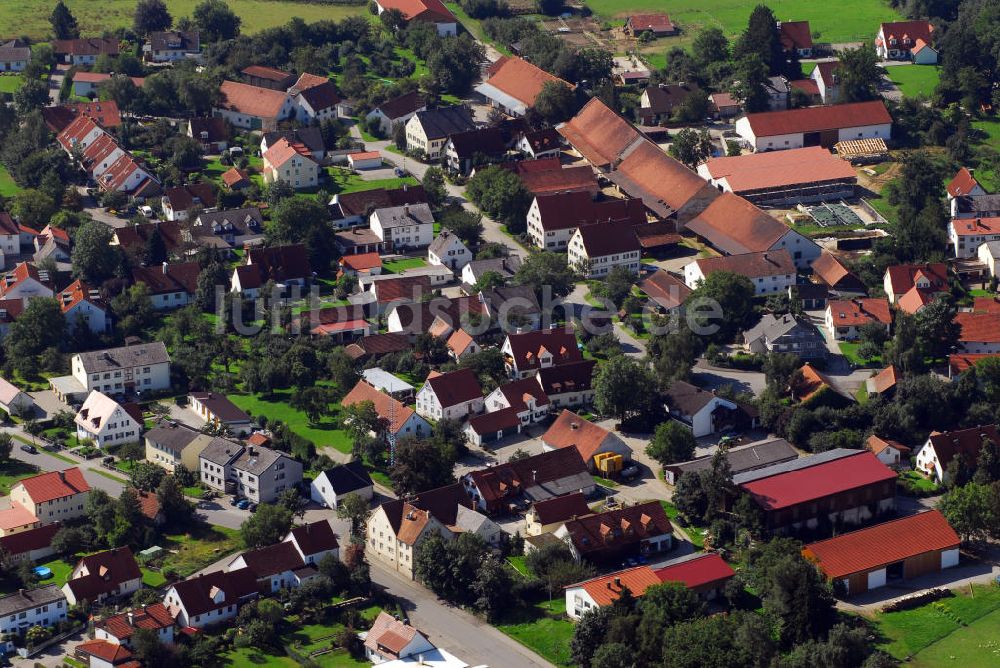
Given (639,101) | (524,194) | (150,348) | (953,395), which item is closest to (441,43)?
(639,101)

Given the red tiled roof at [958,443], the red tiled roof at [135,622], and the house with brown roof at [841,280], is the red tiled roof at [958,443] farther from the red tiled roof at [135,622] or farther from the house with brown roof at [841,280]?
the red tiled roof at [135,622]

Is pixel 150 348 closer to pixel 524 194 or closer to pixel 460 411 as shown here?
pixel 460 411

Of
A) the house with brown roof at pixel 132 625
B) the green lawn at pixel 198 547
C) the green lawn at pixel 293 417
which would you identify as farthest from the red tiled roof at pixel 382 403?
the house with brown roof at pixel 132 625

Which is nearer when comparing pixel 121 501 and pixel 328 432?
pixel 121 501

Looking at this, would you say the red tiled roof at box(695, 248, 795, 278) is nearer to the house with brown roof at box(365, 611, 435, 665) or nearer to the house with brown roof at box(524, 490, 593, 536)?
the house with brown roof at box(524, 490, 593, 536)

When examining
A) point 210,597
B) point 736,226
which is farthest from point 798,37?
point 210,597

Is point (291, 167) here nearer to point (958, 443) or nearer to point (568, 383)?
point (568, 383)

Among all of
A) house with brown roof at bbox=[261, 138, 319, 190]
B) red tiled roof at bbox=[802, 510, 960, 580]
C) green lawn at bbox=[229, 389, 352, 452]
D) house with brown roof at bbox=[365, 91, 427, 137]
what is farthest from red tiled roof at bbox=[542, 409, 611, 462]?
house with brown roof at bbox=[365, 91, 427, 137]
